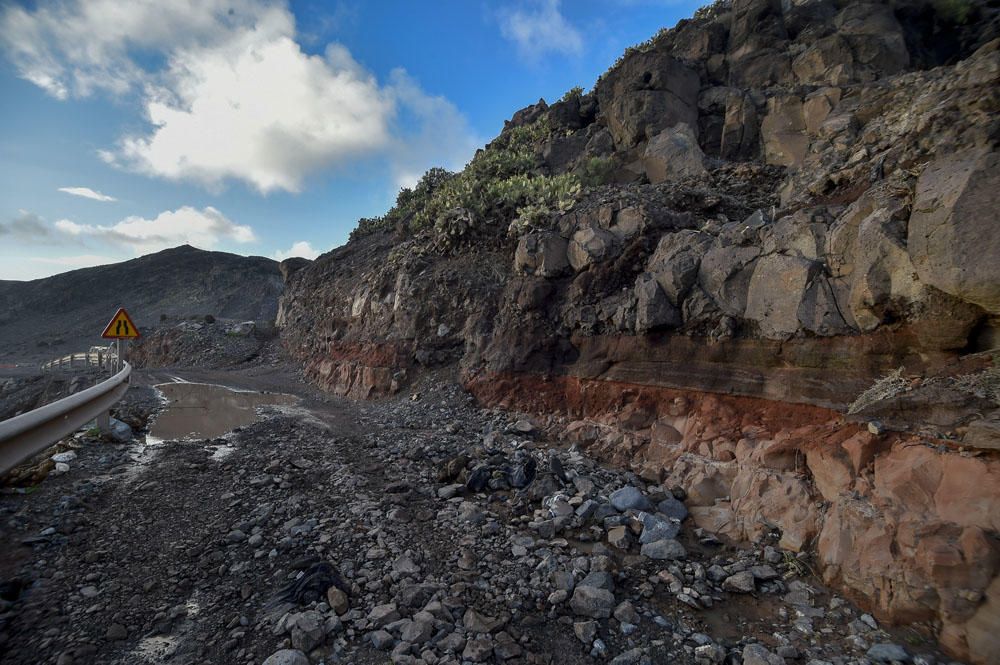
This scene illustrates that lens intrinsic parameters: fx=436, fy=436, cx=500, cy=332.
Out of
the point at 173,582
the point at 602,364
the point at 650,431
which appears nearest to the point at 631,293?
the point at 602,364

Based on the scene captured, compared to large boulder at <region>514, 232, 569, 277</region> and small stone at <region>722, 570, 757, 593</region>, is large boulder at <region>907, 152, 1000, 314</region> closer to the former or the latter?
small stone at <region>722, 570, 757, 593</region>

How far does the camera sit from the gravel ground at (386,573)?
335 centimetres

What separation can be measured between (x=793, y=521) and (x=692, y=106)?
55.3ft

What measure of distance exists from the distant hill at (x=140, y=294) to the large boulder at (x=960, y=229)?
50.7 metres

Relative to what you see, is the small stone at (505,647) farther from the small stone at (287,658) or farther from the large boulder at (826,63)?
the large boulder at (826,63)

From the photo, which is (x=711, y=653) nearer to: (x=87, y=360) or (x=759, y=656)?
(x=759, y=656)

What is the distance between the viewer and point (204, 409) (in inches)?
478

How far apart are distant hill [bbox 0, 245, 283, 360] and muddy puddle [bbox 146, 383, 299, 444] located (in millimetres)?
33934

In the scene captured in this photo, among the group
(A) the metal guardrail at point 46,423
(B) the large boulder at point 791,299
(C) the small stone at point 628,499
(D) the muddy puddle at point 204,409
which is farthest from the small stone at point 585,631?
(D) the muddy puddle at point 204,409

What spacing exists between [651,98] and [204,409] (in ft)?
61.2

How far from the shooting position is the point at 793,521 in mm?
4926

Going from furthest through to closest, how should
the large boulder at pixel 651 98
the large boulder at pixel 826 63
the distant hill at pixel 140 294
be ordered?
the distant hill at pixel 140 294
the large boulder at pixel 651 98
the large boulder at pixel 826 63

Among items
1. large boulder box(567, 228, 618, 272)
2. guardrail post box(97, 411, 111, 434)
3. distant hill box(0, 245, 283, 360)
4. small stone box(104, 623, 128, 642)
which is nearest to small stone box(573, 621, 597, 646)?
small stone box(104, 623, 128, 642)

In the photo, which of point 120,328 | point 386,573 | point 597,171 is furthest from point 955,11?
point 120,328
